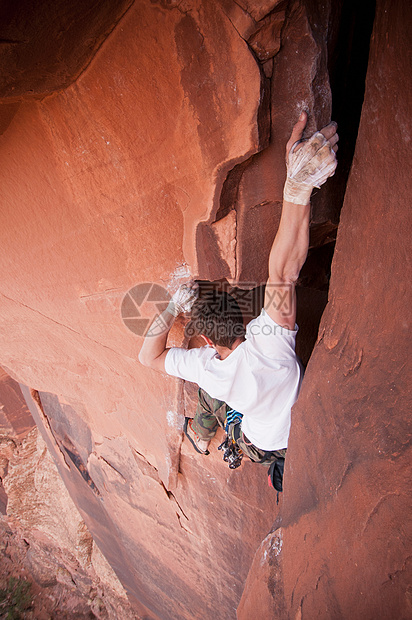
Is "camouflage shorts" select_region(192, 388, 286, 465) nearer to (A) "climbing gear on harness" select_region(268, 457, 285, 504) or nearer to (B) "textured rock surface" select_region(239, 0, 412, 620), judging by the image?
(A) "climbing gear on harness" select_region(268, 457, 285, 504)

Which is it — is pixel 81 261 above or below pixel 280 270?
above

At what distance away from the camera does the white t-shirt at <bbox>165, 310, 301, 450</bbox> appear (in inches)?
53.9

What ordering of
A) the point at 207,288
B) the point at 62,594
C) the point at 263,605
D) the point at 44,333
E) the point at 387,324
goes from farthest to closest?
the point at 62,594, the point at 44,333, the point at 207,288, the point at 263,605, the point at 387,324

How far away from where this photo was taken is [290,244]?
1233 millimetres

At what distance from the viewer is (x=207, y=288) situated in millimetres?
1700

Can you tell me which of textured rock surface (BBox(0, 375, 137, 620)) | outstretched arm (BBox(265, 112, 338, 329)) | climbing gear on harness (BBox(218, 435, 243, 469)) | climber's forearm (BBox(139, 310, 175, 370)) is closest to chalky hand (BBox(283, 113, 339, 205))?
outstretched arm (BBox(265, 112, 338, 329))

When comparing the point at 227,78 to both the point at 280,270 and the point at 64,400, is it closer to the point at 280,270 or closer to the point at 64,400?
the point at 280,270

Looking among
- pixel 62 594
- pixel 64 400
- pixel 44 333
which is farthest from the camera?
pixel 62 594

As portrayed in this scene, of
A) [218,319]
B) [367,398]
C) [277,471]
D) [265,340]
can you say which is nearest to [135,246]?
[218,319]

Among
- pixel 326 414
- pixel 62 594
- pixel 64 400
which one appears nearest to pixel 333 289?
pixel 326 414

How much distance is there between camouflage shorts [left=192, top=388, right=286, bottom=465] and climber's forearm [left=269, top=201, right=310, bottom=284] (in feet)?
2.91

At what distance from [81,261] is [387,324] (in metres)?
1.53

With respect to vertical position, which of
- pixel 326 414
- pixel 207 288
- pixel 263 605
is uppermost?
pixel 207 288

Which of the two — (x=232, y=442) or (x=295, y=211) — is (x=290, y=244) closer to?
(x=295, y=211)
